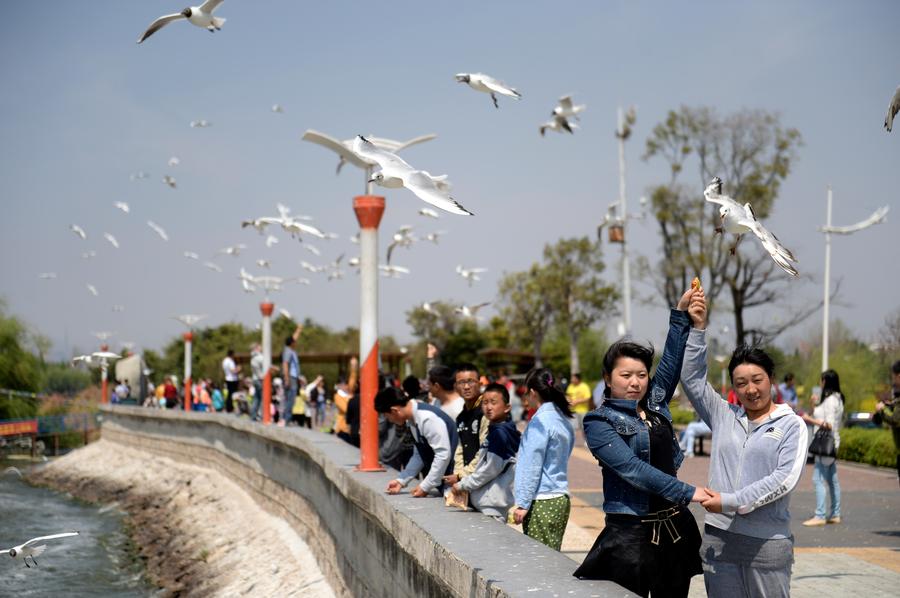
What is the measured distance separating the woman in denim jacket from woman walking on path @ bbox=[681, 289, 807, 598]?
0.17 metres

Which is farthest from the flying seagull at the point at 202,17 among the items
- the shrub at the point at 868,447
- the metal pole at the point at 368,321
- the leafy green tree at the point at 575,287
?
the leafy green tree at the point at 575,287

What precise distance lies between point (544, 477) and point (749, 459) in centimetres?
181

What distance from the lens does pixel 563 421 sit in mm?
6551

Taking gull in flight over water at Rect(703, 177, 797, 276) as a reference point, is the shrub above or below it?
below

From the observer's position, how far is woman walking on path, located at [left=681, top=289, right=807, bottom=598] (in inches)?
185

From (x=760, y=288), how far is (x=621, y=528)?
121 ft

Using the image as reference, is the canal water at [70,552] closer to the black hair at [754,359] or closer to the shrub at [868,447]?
the black hair at [754,359]

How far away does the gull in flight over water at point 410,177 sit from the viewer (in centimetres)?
480

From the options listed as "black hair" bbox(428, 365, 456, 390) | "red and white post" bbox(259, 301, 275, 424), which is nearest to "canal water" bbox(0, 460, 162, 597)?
"red and white post" bbox(259, 301, 275, 424)

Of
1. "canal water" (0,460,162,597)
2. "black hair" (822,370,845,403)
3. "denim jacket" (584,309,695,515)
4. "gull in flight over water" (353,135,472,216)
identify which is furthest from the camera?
"canal water" (0,460,162,597)

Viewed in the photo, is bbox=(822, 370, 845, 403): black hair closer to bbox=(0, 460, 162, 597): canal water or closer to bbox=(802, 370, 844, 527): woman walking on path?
bbox=(802, 370, 844, 527): woman walking on path

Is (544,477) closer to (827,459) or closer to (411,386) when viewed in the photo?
(411,386)

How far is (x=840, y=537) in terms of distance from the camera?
11.6 meters

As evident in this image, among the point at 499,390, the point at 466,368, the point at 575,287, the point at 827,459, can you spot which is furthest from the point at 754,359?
the point at 575,287
